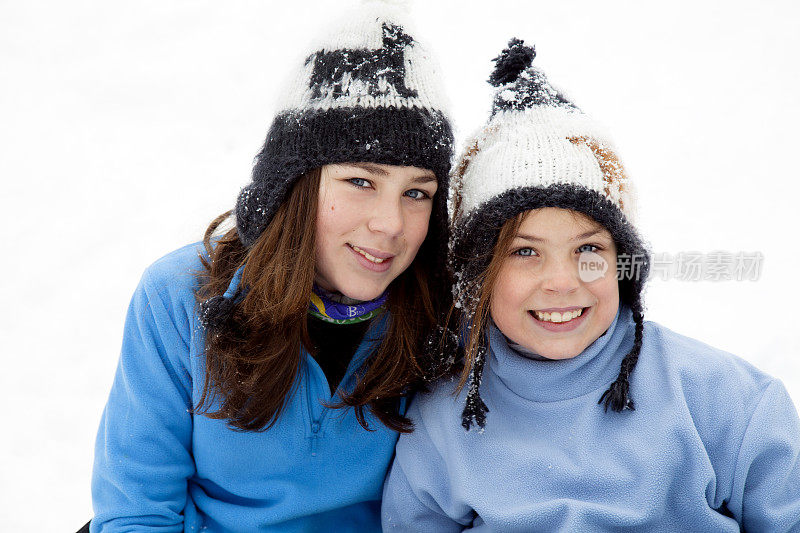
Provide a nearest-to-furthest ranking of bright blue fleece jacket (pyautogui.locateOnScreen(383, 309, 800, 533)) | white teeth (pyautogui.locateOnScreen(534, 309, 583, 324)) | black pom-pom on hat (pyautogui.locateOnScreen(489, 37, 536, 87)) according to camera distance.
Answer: bright blue fleece jacket (pyautogui.locateOnScreen(383, 309, 800, 533))
white teeth (pyautogui.locateOnScreen(534, 309, 583, 324))
black pom-pom on hat (pyautogui.locateOnScreen(489, 37, 536, 87))

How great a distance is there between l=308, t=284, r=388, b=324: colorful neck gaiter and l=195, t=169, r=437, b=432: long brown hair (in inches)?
2.4

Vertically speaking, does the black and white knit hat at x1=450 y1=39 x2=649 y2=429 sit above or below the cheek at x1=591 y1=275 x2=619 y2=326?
above

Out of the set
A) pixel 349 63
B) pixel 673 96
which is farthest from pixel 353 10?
pixel 673 96

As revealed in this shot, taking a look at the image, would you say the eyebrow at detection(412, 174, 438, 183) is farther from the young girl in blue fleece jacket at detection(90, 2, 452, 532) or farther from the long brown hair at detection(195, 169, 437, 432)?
the long brown hair at detection(195, 169, 437, 432)

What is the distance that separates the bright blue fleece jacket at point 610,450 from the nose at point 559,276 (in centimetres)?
23

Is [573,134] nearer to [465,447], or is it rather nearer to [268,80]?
[465,447]

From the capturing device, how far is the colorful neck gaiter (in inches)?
75.1

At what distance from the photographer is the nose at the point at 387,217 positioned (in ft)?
5.52

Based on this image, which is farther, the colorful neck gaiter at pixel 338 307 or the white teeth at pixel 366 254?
the colorful neck gaiter at pixel 338 307

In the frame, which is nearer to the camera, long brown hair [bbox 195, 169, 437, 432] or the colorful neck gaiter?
long brown hair [bbox 195, 169, 437, 432]

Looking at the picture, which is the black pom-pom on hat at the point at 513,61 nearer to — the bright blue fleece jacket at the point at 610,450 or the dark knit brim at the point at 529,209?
the dark knit brim at the point at 529,209

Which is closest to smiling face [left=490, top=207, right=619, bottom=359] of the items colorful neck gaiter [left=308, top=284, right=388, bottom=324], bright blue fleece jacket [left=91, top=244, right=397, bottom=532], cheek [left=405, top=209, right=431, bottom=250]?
cheek [left=405, top=209, right=431, bottom=250]

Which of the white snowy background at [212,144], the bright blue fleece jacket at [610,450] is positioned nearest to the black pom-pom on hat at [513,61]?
the bright blue fleece jacket at [610,450]

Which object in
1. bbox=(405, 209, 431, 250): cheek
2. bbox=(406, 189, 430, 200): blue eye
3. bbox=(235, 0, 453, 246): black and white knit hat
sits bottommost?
bbox=(405, 209, 431, 250): cheek
